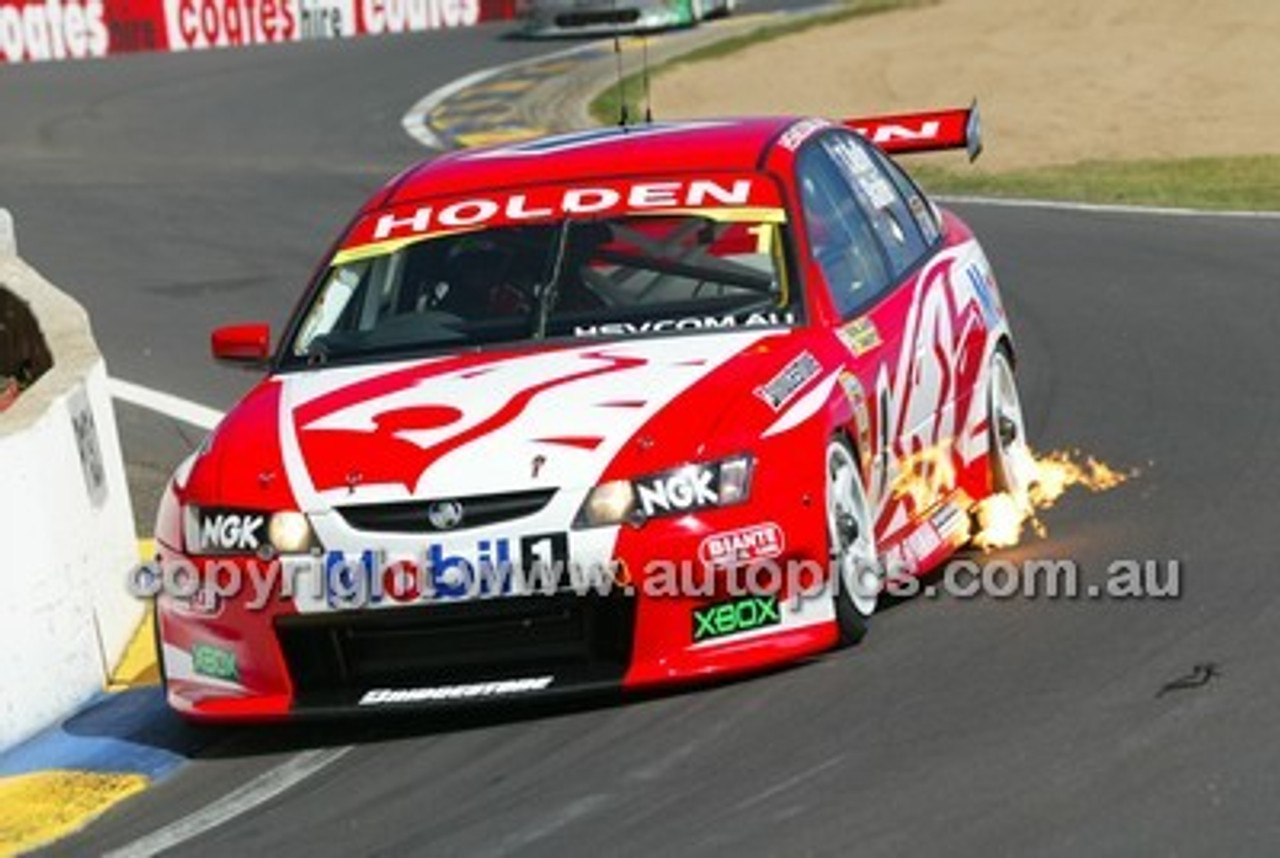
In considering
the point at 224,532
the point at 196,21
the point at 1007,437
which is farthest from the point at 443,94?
the point at 224,532

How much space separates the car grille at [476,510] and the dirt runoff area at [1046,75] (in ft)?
51.8

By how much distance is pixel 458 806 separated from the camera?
710 cm

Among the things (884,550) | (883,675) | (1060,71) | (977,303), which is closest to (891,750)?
(883,675)

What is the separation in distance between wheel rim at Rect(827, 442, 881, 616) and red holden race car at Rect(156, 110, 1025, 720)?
0.02 metres

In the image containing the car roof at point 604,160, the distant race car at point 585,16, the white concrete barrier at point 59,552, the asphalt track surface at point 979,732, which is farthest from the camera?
the distant race car at point 585,16

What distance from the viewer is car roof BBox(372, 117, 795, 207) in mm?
9352

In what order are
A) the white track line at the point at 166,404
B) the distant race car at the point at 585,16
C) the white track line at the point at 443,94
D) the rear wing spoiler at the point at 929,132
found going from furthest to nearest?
1. the distant race car at the point at 585,16
2. the white track line at the point at 443,94
3. the white track line at the point at 166,404
4. the rear wing spoiler at the point at 929,132

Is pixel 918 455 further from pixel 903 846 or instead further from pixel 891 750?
pixel 903 846

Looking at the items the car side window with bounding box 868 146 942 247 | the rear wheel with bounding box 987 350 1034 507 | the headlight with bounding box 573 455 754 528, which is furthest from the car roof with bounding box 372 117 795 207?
the headlight with bounding box 573 455 754 528

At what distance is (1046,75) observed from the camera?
29.1 m

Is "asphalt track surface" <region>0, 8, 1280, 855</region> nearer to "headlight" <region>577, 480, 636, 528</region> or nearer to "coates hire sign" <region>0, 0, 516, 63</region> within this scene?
"headlight" <region>577, 480, 636, 528</region>

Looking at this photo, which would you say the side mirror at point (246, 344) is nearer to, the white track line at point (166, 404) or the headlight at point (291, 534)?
the headlight at point (291, 534)

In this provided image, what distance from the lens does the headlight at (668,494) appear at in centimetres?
763

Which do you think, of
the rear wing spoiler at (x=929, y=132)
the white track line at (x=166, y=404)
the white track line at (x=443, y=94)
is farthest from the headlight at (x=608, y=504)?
the white track line at (x=443, y=94)
